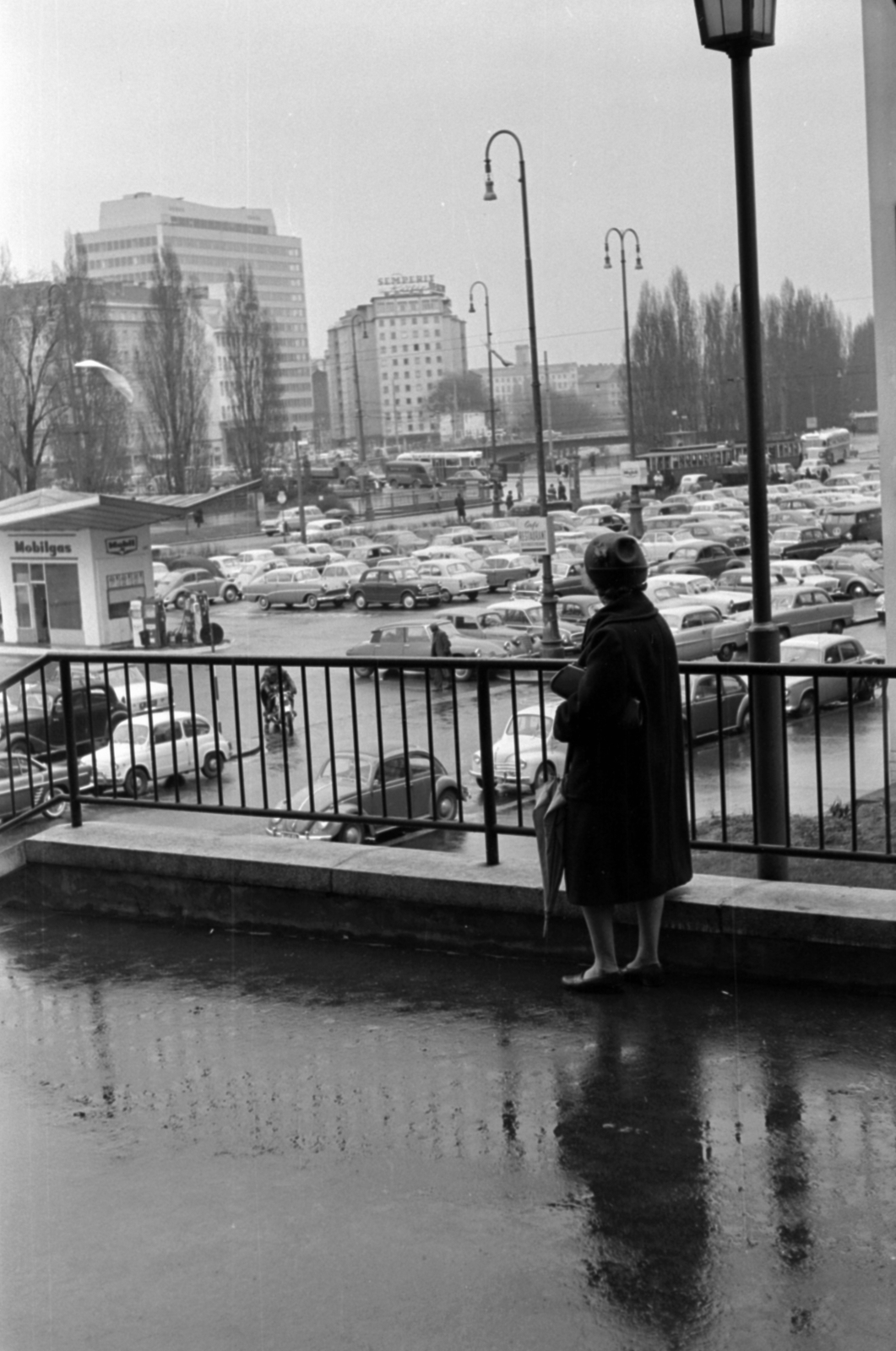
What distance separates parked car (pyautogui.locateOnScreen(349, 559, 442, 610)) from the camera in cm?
5166

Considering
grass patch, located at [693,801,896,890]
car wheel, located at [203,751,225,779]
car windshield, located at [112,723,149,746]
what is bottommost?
grass patch, located at [693,801,896,890]

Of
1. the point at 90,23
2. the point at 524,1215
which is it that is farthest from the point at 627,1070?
the point at 90,23

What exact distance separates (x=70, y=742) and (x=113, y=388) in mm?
64243

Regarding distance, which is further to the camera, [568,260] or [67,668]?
[568,260]

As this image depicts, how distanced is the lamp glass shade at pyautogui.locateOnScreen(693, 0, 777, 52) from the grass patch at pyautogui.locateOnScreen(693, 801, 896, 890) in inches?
113

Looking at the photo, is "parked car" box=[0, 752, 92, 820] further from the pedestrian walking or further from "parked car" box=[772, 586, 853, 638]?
"parked car" box=[772, 586, 853, 638]

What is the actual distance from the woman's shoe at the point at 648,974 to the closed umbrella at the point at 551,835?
1.07 ft

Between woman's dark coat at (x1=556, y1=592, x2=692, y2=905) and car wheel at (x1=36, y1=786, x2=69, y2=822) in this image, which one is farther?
car wheel at (x1=36, y1=786, x2=69, y2=822)

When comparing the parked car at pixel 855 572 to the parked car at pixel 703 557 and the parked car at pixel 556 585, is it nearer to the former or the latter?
the parked car at pixel 703 557

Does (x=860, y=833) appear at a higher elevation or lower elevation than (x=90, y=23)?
lower

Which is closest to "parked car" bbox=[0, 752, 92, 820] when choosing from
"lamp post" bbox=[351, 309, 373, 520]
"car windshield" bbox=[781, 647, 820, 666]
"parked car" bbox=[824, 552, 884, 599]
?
"car windshield" bbox=[781, 647, 820, 666]

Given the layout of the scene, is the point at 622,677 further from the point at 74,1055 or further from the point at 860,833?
the point at 860,833

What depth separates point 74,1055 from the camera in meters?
4.72

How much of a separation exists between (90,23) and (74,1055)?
34.6 metres
